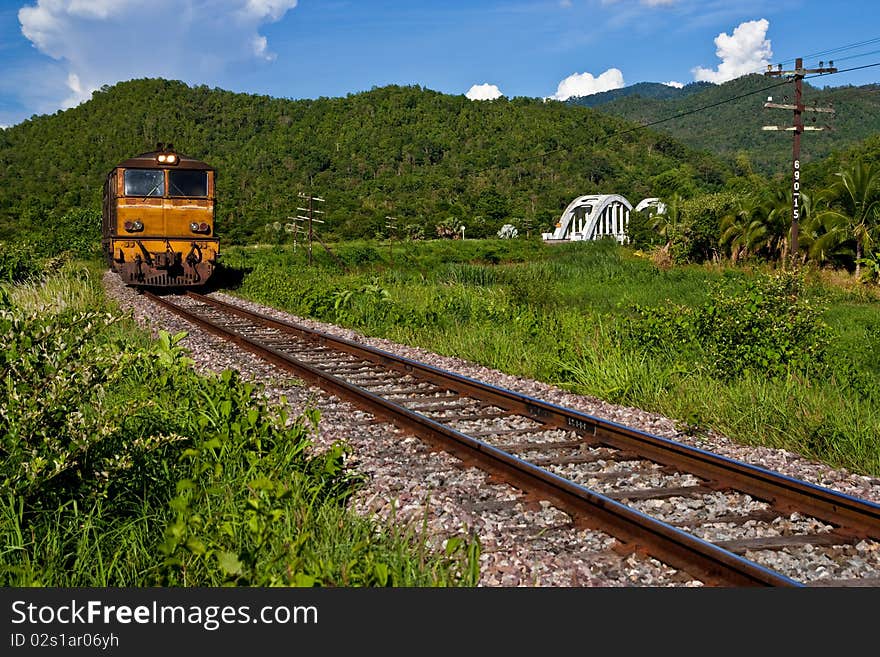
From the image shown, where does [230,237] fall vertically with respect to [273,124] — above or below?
below

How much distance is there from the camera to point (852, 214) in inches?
1208

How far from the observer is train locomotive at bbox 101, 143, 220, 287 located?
19484 mm

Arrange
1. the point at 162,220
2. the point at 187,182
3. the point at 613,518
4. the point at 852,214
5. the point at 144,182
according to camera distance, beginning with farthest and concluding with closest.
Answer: the point at 852,214, the point at 187,182, the point at 162,220, the point at 144,182, the point at 613,518

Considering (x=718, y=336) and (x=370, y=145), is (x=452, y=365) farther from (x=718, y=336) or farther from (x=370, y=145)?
(x=370, y=145)

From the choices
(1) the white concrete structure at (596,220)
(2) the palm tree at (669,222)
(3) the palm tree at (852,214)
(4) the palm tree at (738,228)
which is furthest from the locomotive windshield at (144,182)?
(1) the white concrete structure at (596,220)

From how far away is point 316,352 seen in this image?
11.2m

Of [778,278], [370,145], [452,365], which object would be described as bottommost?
[452,365]

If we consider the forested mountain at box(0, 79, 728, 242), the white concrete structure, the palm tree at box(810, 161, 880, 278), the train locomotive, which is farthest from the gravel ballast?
the forested mountain at box(0, 79, 728, 242)

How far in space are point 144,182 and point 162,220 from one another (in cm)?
103

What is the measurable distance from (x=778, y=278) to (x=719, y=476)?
5372mm

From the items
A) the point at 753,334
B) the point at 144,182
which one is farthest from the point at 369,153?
the point at 753,334

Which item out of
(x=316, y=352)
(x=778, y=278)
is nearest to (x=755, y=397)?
(x=778, y=278)

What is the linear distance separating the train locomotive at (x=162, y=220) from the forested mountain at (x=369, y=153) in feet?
166

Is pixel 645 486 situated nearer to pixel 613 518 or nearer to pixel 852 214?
pixel 613 518
